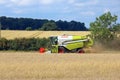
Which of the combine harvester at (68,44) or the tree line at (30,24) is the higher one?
the tree line at (30,24)

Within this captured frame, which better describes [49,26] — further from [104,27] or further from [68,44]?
[68,44]

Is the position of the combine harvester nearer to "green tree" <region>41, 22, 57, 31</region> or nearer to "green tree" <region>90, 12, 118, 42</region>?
"green tree" <region>90, 12, 118, 42</region>

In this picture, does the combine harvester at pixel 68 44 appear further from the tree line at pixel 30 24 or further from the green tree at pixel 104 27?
the tree line at pixel 30 24

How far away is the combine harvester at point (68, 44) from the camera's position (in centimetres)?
5062

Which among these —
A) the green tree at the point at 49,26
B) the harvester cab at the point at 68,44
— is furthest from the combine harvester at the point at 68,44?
the green tree at the point at 49,26

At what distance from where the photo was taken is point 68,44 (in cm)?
5106

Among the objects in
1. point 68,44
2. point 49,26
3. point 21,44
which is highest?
point 49,26

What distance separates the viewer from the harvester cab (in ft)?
166

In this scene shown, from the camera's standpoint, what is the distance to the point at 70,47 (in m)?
51.4

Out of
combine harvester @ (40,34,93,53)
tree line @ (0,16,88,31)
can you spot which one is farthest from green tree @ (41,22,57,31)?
combine harvester @ (40,34,93,53)

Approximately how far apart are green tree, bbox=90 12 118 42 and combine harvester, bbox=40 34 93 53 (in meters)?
11.9

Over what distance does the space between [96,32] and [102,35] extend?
1014 mm

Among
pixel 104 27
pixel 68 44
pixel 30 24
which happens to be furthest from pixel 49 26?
pixel 68 44

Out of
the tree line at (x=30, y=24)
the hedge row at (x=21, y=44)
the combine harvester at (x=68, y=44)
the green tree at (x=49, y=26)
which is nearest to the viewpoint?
the combine harvester at (x=68, y=44)
